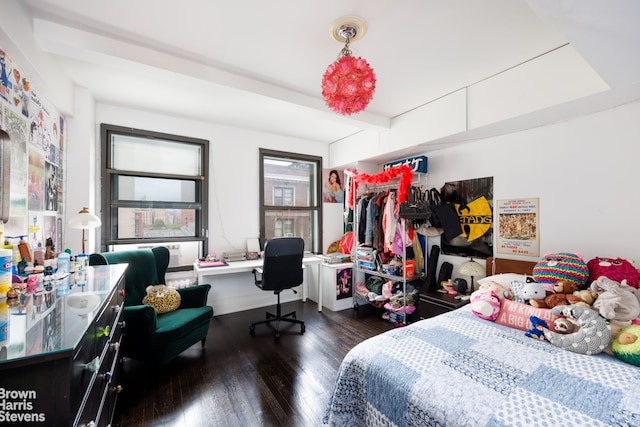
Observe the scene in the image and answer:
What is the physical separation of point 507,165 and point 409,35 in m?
1.75

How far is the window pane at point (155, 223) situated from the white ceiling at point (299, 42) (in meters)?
1.32

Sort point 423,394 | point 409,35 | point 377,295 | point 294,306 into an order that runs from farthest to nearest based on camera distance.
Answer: point 294,306 → point 377,295 → point 409,35 → point 423,394

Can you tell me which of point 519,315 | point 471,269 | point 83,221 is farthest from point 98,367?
point 471,269

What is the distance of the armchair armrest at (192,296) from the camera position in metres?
2.59

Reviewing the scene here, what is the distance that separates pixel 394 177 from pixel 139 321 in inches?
117

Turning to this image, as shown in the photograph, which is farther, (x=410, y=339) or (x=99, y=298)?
(x=410, y=339)

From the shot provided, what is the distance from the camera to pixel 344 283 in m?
3.75

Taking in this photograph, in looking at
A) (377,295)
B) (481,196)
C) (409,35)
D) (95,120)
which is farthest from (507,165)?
(95,120)

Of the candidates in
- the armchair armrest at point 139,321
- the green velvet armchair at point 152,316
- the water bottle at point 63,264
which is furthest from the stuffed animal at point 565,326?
the water bottle at point 63,264

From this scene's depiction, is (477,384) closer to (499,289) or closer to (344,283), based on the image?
(499,289)

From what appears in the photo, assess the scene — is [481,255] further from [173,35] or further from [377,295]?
[173,35]

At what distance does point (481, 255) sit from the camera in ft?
9.66

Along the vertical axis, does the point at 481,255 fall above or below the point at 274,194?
below

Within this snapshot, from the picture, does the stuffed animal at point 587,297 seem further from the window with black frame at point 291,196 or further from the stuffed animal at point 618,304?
the window with black frame at point 291,196
